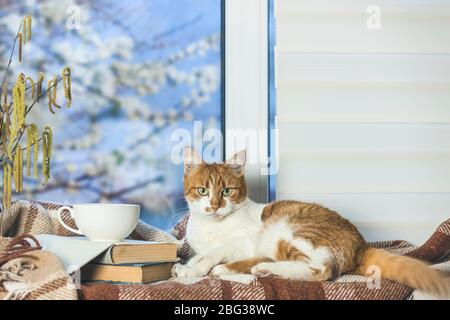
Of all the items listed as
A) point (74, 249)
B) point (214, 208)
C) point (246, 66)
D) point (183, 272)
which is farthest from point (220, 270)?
point (246, 66)

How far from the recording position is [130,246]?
1.20 meters

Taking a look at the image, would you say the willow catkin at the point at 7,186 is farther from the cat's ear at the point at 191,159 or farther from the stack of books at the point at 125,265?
the cat's ear at the point at 191,159

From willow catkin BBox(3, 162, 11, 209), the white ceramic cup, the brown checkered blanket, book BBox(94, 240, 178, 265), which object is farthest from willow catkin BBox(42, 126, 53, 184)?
the brown checkered blanket

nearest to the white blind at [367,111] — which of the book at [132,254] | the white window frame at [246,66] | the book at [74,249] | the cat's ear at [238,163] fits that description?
the white window frame at [246,66]

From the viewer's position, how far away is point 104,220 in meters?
1.22

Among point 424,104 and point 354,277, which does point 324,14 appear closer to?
point 424,104

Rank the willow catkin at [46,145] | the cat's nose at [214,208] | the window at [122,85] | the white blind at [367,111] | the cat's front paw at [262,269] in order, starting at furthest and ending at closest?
the window at [122,85] < the white blind at [367,111] < the cat's nose at [214,208] < the willow catkin at [46,145] < the cat's front paw at [262,269]

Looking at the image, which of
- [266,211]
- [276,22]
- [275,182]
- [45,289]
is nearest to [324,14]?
[276,22]

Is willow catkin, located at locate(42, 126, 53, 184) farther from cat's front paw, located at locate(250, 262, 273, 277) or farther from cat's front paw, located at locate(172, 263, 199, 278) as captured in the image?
cat's front paw, located at locate(250, 262, 273, 277)

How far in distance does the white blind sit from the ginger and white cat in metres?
0.48

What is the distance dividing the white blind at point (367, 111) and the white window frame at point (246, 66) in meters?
0.06

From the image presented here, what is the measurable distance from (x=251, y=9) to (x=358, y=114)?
0.54 m

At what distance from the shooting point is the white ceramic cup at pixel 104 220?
1.22 m

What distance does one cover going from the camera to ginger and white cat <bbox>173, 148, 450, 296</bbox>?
4.08ft
